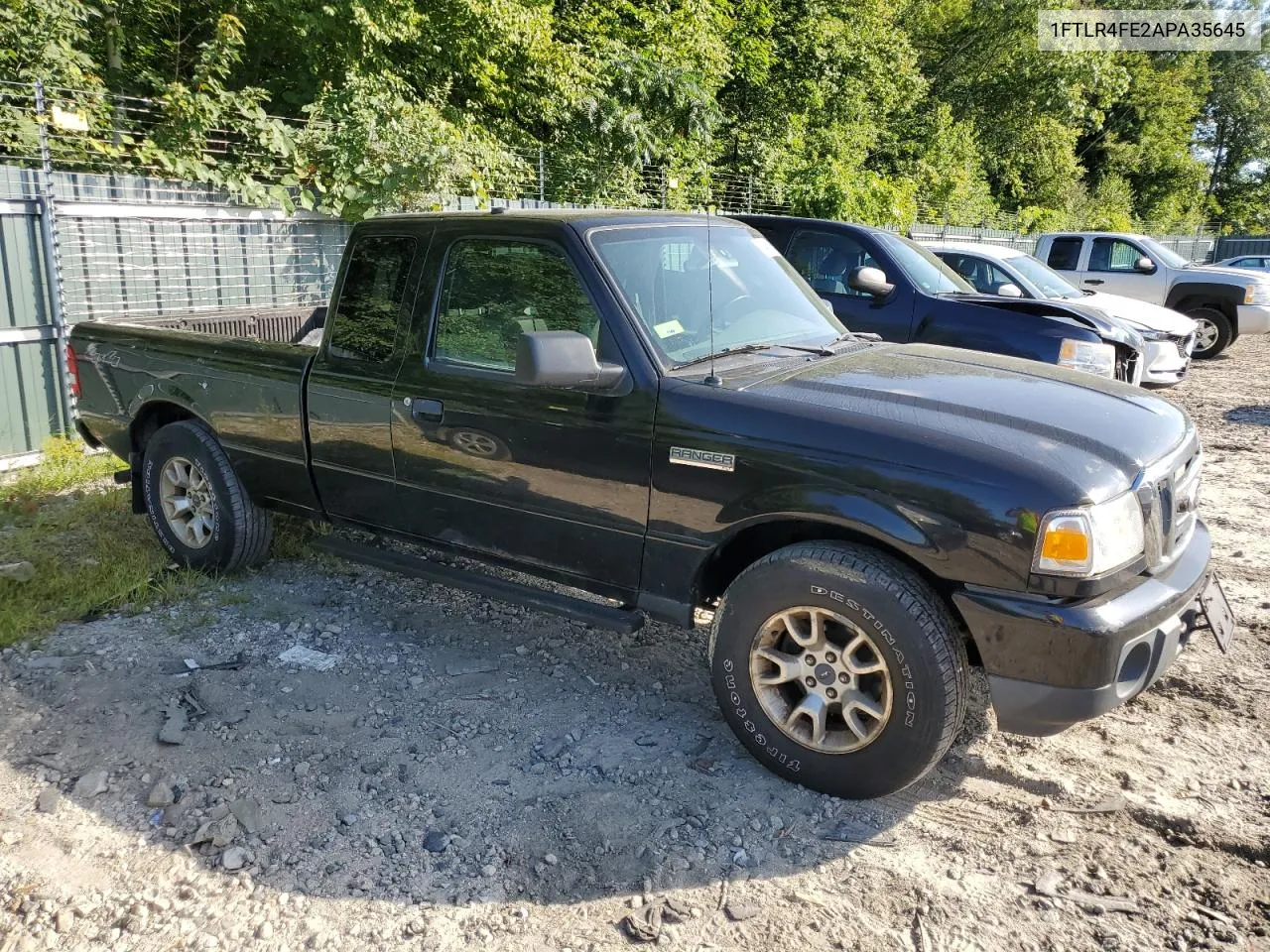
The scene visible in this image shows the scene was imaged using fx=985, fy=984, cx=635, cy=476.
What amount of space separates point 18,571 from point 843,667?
4.44m

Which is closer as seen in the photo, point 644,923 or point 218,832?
point 644,923

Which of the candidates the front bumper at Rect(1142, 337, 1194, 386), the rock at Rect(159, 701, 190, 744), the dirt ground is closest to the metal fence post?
the dirt ground

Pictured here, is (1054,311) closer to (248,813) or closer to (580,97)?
(248,813)

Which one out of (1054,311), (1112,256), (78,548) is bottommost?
(78,548)

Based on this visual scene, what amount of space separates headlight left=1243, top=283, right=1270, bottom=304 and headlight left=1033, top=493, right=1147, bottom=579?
14.4 m

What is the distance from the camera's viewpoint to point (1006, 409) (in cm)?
333

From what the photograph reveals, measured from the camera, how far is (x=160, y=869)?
3.03 m

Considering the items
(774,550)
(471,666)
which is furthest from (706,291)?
(471,666)

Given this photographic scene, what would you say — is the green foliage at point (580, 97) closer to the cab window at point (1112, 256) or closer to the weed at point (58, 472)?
the weed at point (58, 472)

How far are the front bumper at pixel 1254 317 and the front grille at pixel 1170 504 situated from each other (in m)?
13.5

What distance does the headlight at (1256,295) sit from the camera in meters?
14.8

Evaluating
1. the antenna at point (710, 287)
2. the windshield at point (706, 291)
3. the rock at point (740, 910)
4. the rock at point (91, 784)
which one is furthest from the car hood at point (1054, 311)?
the rock at point (91, 784)

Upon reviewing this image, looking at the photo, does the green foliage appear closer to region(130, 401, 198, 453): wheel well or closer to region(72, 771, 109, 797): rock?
region(130, 401, 198, 453): wheel well

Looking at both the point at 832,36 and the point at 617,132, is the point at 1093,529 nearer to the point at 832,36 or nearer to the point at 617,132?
the point at 617,132
